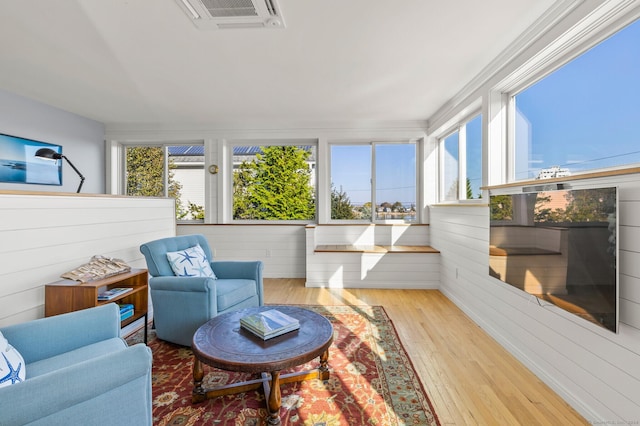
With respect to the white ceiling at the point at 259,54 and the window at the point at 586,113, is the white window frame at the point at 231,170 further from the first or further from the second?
the window at the point at 586,113

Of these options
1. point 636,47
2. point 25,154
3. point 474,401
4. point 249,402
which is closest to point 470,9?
point 636,47

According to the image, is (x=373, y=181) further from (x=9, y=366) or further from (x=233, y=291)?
(x=9, y=366)

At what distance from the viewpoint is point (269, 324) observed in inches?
72.5

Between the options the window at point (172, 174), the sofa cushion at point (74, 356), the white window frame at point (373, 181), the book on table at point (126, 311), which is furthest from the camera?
the window at point (172, 174)

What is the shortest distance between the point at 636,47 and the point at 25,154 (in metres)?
5.59

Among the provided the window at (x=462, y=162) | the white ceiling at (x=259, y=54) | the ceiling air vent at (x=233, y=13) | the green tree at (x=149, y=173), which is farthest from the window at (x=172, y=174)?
the window at (x=462, y=162)

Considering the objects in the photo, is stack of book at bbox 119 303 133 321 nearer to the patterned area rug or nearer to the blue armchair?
the blue armchair

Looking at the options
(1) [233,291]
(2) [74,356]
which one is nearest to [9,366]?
(2) [74,356]

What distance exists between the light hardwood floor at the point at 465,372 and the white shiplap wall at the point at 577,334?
3.7 inches

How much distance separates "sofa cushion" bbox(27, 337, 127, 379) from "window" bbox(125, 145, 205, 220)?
3.60 meters

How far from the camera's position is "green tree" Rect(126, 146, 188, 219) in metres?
5.07

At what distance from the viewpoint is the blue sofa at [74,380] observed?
952mm

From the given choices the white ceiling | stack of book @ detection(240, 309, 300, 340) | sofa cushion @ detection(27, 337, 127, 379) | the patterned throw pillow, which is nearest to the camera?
sofa cushion @ detection(27, 337, 127, 379)

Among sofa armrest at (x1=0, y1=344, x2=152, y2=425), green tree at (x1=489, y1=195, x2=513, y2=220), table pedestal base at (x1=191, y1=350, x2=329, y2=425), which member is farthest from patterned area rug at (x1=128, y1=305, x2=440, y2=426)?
green tree at (x1=489, y1=195, x2=513, y2=220)
